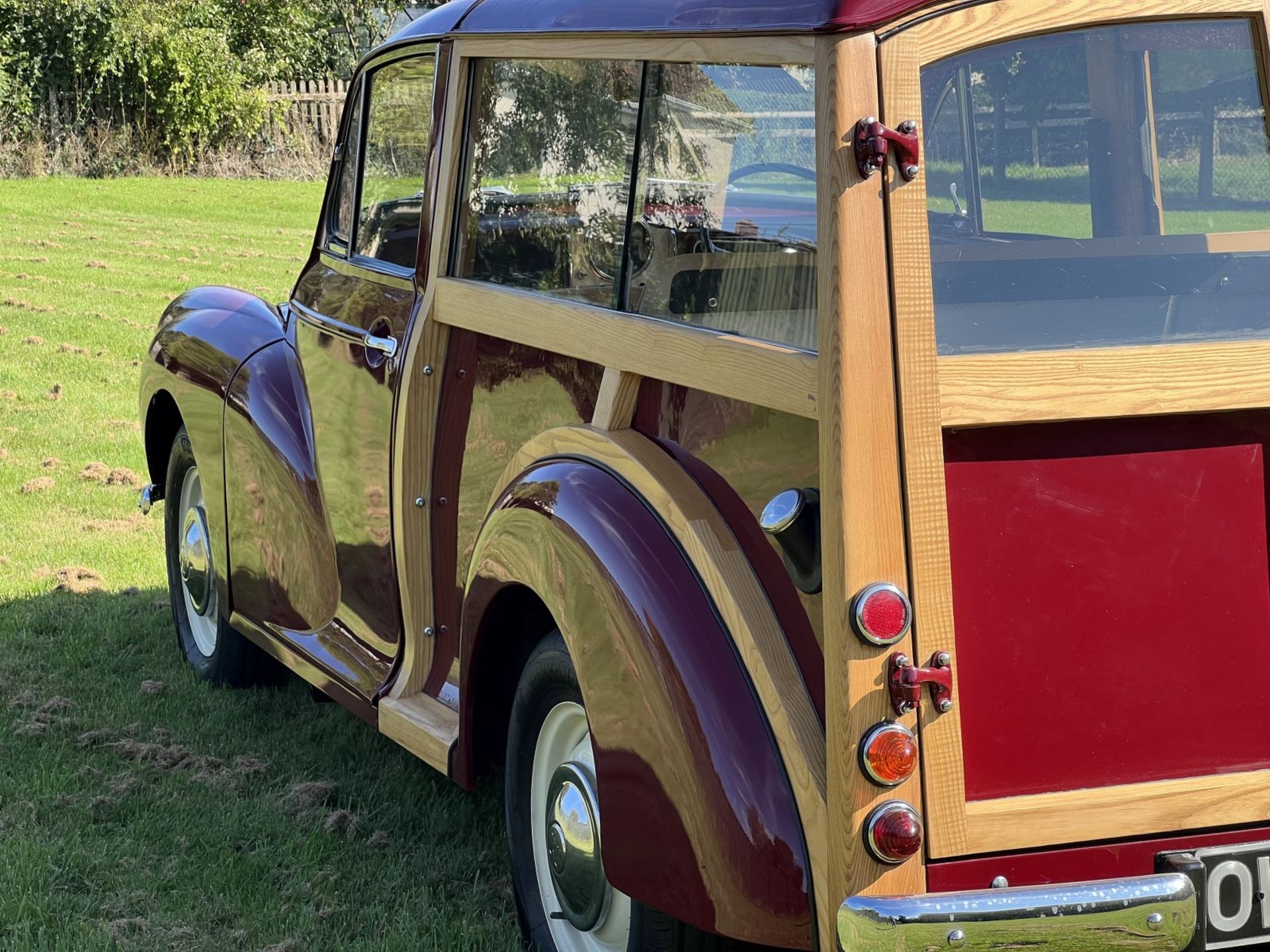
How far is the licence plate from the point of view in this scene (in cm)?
229

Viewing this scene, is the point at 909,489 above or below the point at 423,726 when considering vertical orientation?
above

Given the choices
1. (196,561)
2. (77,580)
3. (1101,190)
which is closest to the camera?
(1101,190)

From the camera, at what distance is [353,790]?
→ 4.10 metres

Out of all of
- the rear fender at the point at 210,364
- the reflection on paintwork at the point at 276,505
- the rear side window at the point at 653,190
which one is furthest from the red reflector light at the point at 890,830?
the rear fender at the point at 210,364

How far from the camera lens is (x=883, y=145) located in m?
2.16

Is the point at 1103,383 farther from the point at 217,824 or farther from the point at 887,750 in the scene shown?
the point at 217,824

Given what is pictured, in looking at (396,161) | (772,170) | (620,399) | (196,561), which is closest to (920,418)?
(772,170)


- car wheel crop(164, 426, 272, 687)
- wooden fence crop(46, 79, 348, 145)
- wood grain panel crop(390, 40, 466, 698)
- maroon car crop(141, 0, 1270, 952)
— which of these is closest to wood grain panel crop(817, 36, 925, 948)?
maroon car crop(141, 0, 1270, 952)

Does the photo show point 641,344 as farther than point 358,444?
No

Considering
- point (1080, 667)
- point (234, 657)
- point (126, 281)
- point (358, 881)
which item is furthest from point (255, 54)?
point (1080, 667)

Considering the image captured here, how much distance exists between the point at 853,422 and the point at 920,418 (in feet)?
0.37

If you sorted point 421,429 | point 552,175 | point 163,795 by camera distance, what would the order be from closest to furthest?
point 552,175 < point 421,429 < point 163,795

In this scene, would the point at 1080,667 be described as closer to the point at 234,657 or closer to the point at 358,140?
the point at 358,140

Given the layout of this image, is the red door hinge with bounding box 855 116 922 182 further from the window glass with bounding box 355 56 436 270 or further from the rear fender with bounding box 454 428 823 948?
the window glass with bounding box 355 56 436 270
